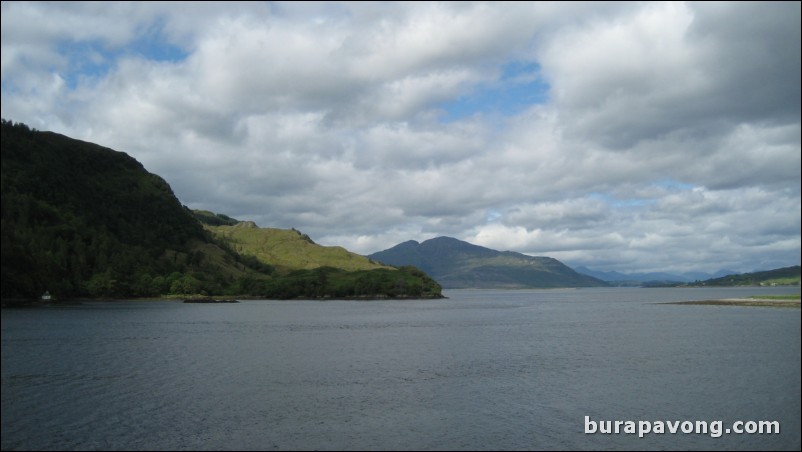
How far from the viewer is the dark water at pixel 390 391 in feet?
130

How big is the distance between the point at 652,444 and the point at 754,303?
596 ft

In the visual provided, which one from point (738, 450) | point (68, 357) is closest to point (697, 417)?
point (738, 450)

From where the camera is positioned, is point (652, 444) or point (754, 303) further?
point (754, 303)

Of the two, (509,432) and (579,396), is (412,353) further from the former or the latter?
(509,432)

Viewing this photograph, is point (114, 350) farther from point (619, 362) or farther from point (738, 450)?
point (738, 450)

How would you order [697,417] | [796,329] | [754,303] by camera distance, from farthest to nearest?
1. [754,303]
2. [796,329]
3. [697,417]

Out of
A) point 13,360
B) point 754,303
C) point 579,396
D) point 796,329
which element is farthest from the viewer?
point 754,303

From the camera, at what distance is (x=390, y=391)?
5622cm

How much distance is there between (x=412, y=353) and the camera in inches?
3430

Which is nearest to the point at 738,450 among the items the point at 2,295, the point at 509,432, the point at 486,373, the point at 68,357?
the point at 509,432

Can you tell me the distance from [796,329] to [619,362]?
55.5m

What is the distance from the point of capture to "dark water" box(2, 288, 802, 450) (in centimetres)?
3969

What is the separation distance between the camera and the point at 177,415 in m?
46.2

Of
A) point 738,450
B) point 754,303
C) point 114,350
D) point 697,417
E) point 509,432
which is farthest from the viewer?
point 754,303
